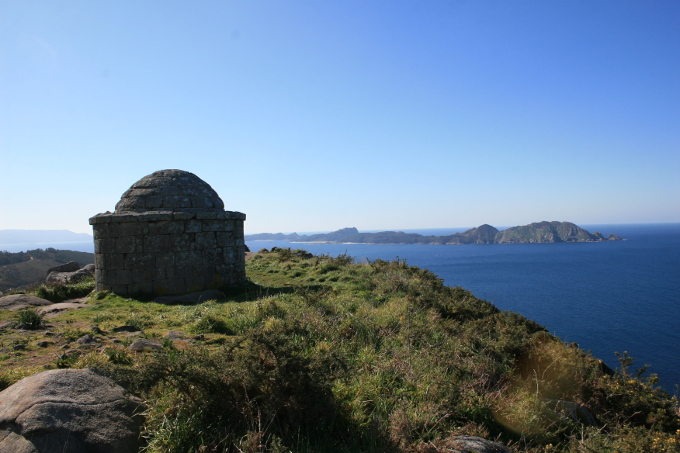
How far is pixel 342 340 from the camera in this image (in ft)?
19.0

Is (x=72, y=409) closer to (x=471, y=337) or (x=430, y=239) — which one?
(x=471, y=337)

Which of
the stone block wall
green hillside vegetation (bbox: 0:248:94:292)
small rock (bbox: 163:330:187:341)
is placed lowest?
green hillside vegetation (bbox: 0:248:94:292)

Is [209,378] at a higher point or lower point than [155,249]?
lower

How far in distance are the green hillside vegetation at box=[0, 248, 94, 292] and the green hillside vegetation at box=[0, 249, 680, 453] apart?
25529 millimetres

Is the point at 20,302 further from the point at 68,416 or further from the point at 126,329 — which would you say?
the point at 68,416

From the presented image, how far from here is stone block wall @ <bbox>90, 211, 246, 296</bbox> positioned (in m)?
10.4

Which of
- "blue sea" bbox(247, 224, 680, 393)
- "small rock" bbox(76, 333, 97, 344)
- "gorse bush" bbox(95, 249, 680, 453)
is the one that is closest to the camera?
"gorse bush" bbox(95, 249, 680, 453)

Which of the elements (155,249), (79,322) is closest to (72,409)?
(79,322)

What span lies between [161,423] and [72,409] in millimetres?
690

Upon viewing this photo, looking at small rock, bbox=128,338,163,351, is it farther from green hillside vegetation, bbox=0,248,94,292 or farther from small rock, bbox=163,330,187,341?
green hillside vegetation, bbox=0,248,94,292

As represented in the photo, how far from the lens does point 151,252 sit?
10.5 metres

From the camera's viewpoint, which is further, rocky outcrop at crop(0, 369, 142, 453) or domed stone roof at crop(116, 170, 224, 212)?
domed stone roof at crop(116, 170, 224, 212)

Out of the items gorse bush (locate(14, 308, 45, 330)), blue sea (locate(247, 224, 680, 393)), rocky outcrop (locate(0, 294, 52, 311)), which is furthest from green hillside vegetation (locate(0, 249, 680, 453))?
blue sea (locate(247, 224, 680, 393))

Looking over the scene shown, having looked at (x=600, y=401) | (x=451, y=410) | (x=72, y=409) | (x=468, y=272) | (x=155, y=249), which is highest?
(x=155, y=249)
